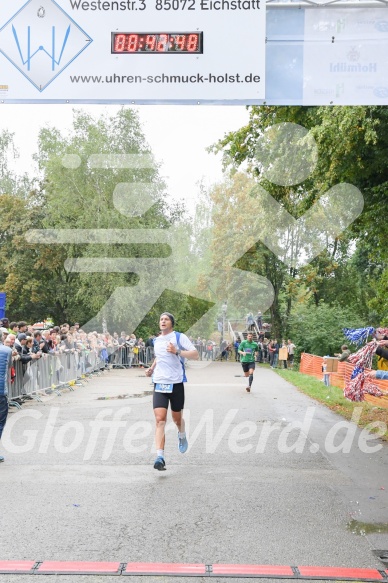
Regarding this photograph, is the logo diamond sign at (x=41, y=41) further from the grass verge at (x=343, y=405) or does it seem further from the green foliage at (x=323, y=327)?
the green foliage at (x=323, y=327)

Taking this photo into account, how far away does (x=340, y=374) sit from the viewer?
78.6 feet

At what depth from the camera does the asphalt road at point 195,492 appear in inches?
222

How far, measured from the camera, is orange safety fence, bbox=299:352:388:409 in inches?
649

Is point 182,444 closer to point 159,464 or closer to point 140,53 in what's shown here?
point 159,464

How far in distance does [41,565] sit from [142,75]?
206 inches

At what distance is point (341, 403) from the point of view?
16828 millimetres

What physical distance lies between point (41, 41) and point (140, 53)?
43.8 inches

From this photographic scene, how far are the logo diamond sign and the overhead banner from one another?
11 mm

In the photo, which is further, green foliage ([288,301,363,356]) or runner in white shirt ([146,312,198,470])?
green foliage ([288,301,363,356])

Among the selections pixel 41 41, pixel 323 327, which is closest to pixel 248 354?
pixel 41 41

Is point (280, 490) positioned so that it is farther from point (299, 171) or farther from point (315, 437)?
point (299, 171)

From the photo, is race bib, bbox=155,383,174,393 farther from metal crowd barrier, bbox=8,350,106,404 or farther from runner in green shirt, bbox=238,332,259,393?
runner in green shirt, bbox=238,332,259,393

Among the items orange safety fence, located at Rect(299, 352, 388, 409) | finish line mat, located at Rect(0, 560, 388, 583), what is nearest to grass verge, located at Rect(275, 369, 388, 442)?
orange safety fence, located at Rect(299, 352, 388, 409)

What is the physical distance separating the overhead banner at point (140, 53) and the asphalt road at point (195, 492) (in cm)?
407
